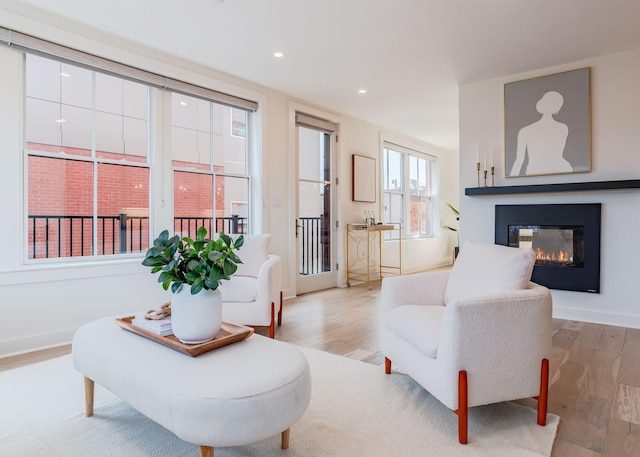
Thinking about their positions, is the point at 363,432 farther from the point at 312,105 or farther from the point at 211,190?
the point at 312,105

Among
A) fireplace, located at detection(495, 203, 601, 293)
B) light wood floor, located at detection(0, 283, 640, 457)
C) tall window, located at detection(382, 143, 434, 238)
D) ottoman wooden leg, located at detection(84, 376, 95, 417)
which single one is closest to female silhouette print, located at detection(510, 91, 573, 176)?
fireplace, located at detection(495, 203, 601, 293)

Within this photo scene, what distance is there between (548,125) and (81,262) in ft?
14.7

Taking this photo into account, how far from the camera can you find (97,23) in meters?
3.02

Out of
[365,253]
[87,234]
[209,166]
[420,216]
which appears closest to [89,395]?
[87,234]

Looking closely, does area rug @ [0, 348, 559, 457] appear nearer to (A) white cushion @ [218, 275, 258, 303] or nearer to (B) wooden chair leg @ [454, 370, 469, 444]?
(B) wooden chair leg @ [454, 370, 469, 444]

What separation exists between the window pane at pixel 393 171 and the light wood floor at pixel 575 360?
109 inches

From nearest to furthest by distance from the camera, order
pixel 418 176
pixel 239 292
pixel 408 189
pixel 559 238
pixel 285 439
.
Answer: pixel 285 439
pixel 239 292
pixel 559 238
pixel 408 189
pixel 418 176

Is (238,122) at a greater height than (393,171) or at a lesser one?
greater

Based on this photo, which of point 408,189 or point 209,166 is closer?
point 209,166

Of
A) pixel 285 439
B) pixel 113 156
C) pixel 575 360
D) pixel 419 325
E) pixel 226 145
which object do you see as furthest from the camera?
pixel 226 145

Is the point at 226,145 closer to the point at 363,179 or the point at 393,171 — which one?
the point at 363,179

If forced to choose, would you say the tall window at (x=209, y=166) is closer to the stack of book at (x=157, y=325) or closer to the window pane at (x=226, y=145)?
the window pane at (x=226, y=145)

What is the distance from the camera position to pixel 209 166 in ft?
13.3

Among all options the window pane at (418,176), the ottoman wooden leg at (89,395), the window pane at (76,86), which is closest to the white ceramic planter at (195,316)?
the ottoman wooden leg at (89,395)
